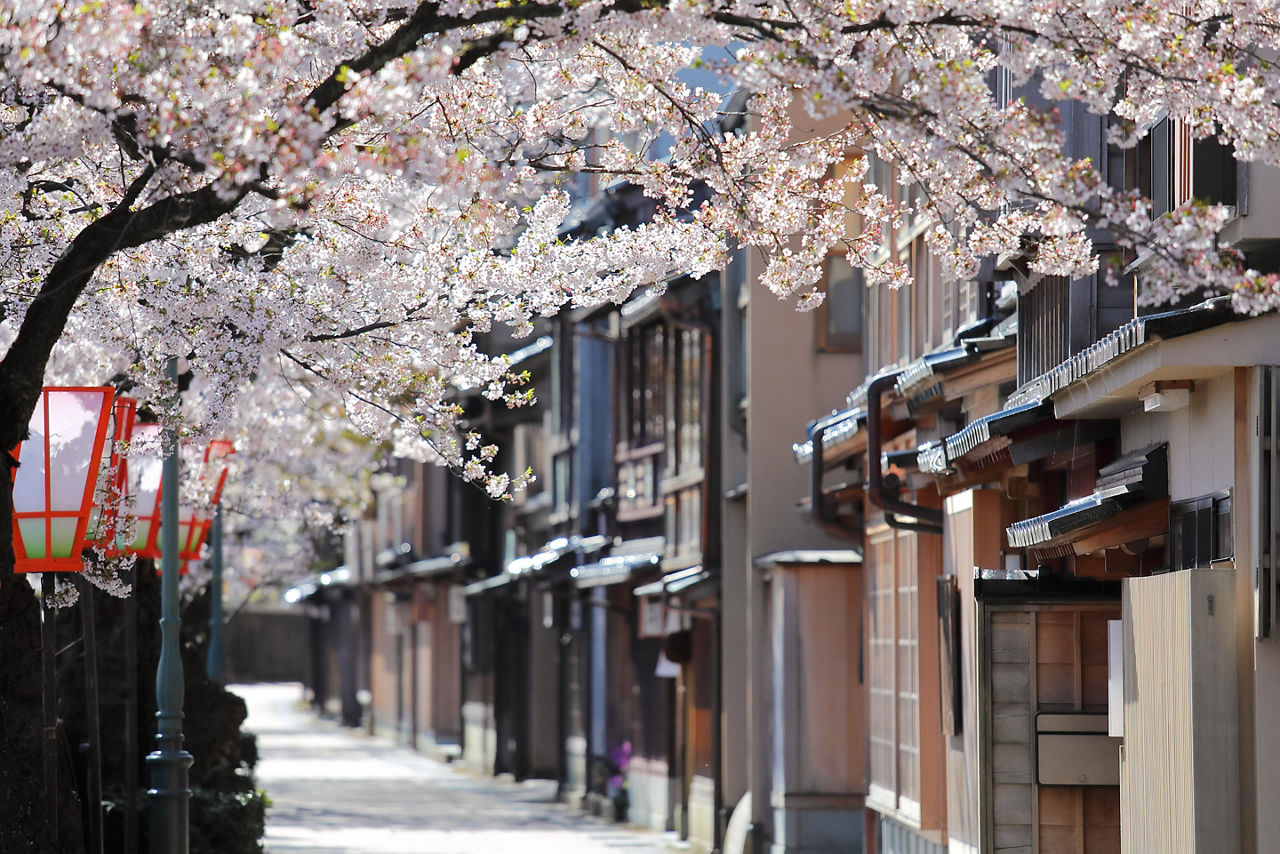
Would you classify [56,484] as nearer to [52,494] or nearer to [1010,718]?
[52,494]

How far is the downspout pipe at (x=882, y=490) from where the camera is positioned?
1564 cm

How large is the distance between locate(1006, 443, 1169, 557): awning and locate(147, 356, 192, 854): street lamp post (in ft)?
21.0

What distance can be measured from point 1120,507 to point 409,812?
2101cm

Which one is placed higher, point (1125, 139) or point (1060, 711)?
point (1125, 139)

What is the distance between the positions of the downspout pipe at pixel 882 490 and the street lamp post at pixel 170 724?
18.3 ft

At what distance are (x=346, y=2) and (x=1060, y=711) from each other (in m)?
6.10

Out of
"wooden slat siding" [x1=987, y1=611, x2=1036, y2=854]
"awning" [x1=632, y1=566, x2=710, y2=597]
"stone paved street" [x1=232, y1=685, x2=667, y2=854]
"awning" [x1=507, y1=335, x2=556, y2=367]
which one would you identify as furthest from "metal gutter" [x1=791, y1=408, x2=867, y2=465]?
"awning" [x1=507, y1=335, x2=556, y2=367]

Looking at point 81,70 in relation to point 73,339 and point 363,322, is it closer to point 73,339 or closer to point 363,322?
point 363,322

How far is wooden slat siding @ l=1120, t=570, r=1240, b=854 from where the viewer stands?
9.42 meters

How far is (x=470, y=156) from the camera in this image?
30.3ft

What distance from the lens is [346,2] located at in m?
8.88

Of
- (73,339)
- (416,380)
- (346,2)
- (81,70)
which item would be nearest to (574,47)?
(346,2)

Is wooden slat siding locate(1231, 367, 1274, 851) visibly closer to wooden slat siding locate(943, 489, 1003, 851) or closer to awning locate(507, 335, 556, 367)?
wooden slat siding locate(943, 489, 1003, 851)

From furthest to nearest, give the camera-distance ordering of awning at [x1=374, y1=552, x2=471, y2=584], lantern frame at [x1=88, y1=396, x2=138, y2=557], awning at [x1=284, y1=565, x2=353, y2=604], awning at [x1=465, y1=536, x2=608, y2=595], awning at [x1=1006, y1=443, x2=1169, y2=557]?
awning at [x1=284, y1=565, x2=353, y2=604] → awning at [x1=374, y1=552, x2=471, y2=584] → awning at [x1=465, y1=536, x2=608, y2=595] → lantern frame at [x1=88, y1=396, x2=138, y2=557] → awning at [x1=1006, y1=443, x2=1169, y2=557]
